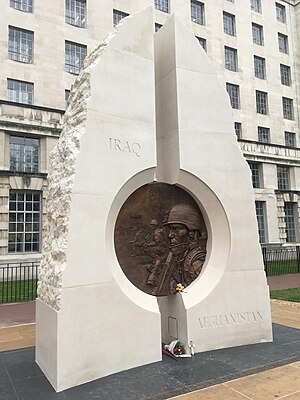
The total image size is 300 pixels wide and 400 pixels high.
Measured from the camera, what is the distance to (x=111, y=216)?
5863 mm

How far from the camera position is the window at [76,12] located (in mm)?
24203

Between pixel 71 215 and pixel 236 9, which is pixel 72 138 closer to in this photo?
pixel 71 215

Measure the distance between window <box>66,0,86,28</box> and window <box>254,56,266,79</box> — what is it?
16.8 meters

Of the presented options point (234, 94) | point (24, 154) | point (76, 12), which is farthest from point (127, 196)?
point (234, 94)

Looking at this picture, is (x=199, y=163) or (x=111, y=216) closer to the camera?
(x=111, y=216)

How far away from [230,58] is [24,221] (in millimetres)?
23081

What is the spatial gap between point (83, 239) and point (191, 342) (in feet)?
9.15

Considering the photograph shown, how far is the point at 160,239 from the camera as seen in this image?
6.47 m

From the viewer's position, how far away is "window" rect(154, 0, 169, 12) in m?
27.6

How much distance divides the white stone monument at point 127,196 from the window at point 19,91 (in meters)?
17.0

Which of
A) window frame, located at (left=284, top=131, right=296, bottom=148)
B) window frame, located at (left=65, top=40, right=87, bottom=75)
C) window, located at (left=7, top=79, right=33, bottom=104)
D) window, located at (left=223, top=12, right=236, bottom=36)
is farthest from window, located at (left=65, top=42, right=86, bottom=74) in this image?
window frame, located at (left=284, top=131, right=296, bottom=148)

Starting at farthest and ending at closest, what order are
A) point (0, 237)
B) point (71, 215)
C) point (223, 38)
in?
point (223, 38) < point (0, 237) < point (71, 215)

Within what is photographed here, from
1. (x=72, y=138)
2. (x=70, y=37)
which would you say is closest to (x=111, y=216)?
(x=72, y=138)

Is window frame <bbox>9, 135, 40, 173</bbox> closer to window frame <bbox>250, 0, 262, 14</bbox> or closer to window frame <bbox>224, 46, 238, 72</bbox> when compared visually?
window frame <bbox>224, 46, 238, 72</bbox>
